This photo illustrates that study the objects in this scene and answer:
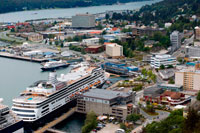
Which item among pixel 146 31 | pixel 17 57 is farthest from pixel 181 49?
pixel 17 57

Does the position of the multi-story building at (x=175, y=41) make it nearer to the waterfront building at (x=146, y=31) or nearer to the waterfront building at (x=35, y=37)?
the waterfront building at (x=146, y=31)

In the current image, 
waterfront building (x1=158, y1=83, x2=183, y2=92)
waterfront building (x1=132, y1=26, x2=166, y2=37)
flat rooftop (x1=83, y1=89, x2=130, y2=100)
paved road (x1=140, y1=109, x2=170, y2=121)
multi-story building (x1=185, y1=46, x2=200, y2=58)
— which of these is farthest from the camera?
waterfront building (x1=132, y1=26, x2=166, y2=37)

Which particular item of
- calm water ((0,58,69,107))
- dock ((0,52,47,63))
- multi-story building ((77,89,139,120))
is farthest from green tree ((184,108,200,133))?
dock ((0,52,47,63))

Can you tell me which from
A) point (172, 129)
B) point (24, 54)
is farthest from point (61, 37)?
point (172, 129)

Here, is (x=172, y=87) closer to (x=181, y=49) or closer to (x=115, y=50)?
(x=115, y=50)

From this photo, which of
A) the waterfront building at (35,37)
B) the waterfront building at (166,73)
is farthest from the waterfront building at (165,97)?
the waterfront building at (35,37)

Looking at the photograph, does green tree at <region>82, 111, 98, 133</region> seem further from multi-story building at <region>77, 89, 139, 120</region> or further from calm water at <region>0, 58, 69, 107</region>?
calm water at <region>0, 58, 69, 107</region>
